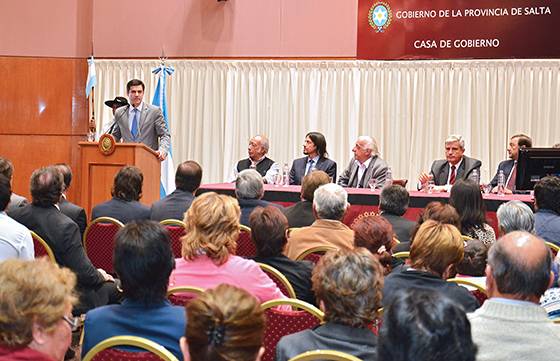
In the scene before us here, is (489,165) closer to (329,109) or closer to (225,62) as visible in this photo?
(329,109)

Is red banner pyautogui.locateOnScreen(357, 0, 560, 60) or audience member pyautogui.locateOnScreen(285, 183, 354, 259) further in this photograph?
red banner pyautogui.locateOnScreen(357, 0, 560, 60)

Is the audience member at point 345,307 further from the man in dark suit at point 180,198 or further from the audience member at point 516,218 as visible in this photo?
the man in dark suit at point 180,198

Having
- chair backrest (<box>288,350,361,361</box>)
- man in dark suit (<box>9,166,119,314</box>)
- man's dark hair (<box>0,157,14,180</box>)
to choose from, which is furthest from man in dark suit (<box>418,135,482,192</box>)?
chair backrest (<box>288,350,361,361</box>)

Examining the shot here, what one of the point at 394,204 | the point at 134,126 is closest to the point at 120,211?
the point at 394,204

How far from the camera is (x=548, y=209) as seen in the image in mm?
5496

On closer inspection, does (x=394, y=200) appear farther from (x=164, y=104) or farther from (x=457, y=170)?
(x=164, y=104)

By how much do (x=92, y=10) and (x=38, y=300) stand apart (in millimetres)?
10130

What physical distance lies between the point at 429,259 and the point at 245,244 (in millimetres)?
1855

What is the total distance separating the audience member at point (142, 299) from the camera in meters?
2.79

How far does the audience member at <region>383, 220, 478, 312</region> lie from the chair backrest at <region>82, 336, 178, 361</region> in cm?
130

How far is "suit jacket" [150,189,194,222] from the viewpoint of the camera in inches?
237

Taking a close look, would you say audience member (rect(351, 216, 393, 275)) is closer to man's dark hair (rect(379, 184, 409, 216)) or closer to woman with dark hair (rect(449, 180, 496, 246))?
man's dark hair (rect(379, 184, 409, 216))

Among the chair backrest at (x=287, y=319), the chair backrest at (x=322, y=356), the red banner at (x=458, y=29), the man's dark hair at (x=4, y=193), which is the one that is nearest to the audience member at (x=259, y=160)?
the red banner at (x=458, y=29)

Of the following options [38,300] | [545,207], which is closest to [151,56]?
[545,207]
